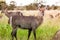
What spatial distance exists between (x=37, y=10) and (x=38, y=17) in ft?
0.24

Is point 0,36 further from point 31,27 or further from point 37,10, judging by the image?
point 37,10

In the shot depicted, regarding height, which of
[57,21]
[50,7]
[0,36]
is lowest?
[0,36]

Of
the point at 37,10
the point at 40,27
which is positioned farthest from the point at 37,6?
the point at 40,27

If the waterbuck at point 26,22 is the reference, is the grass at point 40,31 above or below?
below

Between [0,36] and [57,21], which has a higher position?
[57,21]

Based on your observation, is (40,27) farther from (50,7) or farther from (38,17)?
(50,7)

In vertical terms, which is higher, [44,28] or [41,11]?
[41,11]

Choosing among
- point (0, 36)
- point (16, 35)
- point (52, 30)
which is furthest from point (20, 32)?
point (52, 30)

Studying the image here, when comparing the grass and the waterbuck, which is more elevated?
the waterbuck

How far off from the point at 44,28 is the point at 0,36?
45cm

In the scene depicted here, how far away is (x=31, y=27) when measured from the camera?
183 cm

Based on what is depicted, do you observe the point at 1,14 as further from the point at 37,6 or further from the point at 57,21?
the point at 57,21

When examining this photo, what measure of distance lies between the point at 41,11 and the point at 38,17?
0.22 feet

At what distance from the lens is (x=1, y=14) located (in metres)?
1.86
